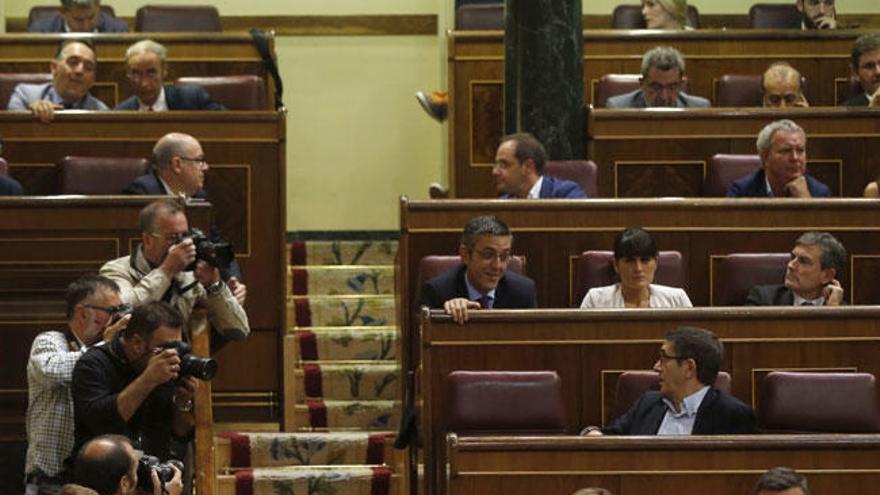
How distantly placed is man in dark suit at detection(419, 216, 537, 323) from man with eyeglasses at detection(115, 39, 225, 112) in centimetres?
183

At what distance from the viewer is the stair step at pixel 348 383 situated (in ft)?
23.2

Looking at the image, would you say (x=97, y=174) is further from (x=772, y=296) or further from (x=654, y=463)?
(x=654, y=463)

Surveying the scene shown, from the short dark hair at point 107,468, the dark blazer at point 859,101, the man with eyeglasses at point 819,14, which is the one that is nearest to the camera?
the short dark hair at point 107,468

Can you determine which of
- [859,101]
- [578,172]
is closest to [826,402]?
[578,172]

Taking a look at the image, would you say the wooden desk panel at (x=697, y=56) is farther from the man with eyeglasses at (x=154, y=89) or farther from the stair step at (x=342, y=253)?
the man with eyeglasses at (x=154, y=89)

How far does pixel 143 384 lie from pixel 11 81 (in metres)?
3.15

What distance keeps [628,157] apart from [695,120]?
0.26 m

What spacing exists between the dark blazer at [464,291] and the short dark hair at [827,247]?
80 centimetres

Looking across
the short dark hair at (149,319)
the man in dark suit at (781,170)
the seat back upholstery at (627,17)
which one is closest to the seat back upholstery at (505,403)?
the short dark hair at (149,319)

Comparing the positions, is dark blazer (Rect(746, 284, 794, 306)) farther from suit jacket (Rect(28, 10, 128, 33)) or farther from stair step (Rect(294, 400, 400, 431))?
suit jacket (Rect(28, 10, 128, 33))

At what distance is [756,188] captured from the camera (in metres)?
6.73

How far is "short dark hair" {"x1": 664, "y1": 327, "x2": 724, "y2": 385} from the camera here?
5.15 m

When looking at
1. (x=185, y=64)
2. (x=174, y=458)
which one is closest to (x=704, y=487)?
(x=174, y=458)

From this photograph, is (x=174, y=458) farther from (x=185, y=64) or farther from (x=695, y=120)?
A: (x=185, y=64)
